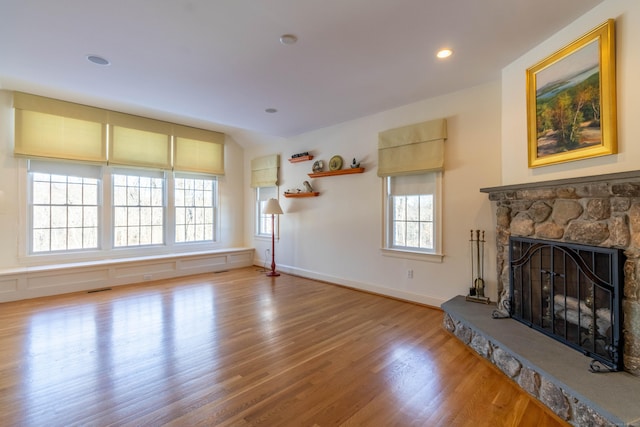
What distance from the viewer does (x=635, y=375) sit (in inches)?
73.7

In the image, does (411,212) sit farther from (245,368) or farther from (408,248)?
(245,368)

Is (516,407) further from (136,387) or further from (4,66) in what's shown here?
(4,66)

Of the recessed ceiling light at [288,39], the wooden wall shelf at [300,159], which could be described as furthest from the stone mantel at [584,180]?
the wooden wall shelf at [300,159]

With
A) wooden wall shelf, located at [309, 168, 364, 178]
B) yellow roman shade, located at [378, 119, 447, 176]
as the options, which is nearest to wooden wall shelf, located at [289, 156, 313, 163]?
wooden wall shelf, located at [309, 168, 364, 178]

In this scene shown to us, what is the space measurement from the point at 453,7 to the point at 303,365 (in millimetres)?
3014

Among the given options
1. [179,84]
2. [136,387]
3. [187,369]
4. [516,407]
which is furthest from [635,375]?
[179,84]

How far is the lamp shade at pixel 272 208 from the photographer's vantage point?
571 centimetres

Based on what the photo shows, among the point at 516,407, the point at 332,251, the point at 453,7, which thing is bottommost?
the point at 516,407

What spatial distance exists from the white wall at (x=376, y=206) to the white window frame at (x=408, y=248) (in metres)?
0.07

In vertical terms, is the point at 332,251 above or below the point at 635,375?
above

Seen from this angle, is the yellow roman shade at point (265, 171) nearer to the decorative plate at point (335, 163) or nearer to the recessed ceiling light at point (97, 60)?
the decorative plate at point (335, 163)

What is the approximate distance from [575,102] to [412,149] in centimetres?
189

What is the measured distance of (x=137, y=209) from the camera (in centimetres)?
573

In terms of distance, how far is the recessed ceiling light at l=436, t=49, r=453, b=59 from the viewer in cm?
277
